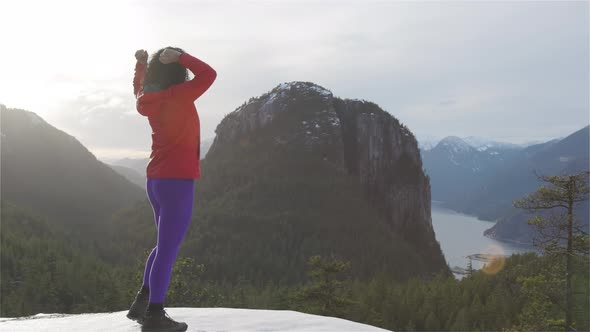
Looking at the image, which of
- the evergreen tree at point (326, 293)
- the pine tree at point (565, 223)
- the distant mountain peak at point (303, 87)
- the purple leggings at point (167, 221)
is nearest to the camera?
the purple leggings at point (167, 221)

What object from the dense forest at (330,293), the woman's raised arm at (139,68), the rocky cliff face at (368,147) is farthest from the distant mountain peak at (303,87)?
the woman's raised arm at (139,68)

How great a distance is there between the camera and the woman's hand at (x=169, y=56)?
4074mm

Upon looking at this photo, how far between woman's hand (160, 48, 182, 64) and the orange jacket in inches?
2.0

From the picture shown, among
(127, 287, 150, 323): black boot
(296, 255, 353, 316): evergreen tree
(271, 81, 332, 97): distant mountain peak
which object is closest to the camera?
(127, 287, 150, 323): black boot

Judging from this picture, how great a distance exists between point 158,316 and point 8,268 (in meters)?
98.0

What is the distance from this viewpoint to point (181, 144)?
160 inches

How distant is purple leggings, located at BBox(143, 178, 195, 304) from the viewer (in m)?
4.03

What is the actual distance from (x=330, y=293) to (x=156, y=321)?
20.3m

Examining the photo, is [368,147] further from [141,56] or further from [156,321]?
[156,321]

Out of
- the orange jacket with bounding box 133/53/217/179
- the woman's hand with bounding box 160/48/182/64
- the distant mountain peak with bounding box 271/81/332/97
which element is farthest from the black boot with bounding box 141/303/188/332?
the distant mountain peak with bounding box 271/81/332/97

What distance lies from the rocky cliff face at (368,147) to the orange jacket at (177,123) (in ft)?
524

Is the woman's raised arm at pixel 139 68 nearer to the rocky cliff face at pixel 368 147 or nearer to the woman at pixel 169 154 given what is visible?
the woman at pixel 169 154

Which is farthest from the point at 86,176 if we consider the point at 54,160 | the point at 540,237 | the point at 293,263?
the point at 540,237

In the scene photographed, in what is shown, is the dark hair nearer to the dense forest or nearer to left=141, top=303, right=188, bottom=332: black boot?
left=141, top=303, right=188, bottom=332: black boot
